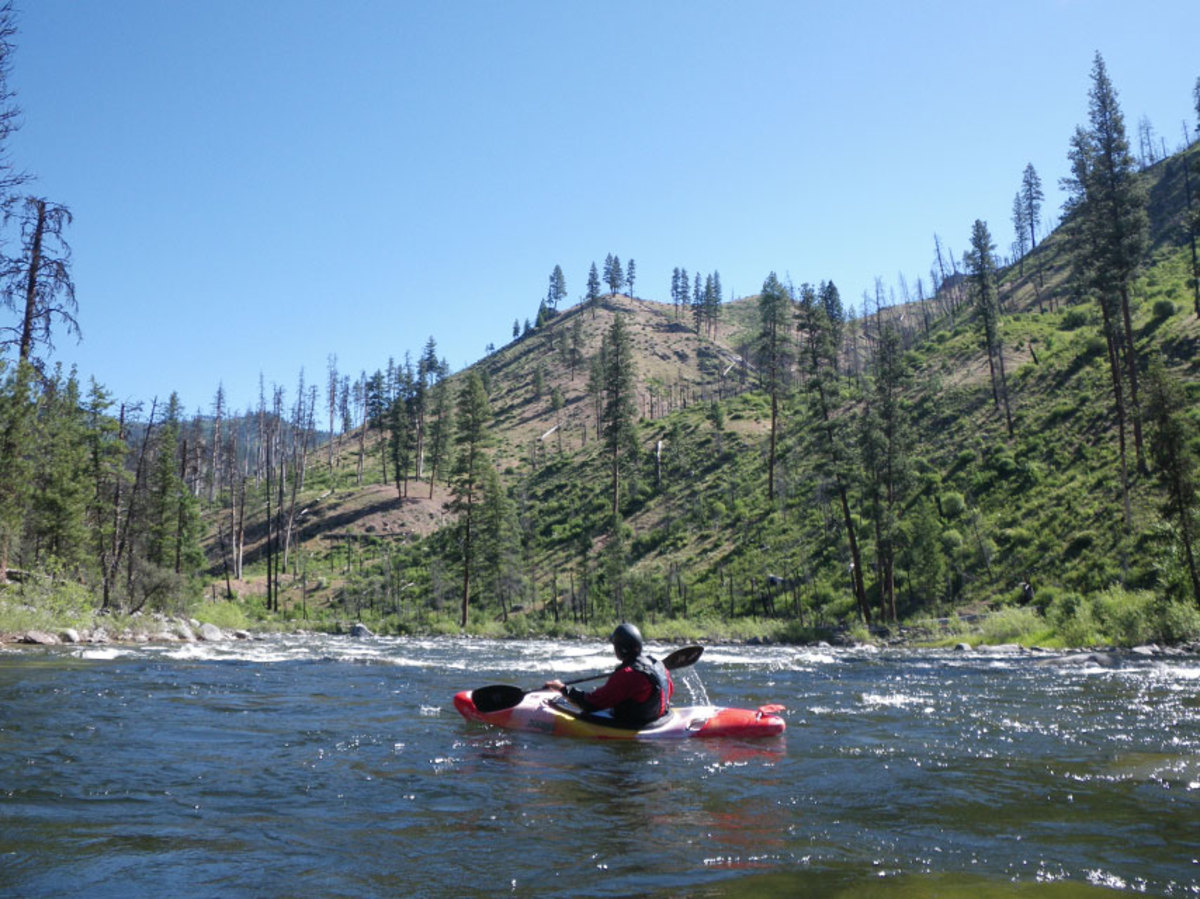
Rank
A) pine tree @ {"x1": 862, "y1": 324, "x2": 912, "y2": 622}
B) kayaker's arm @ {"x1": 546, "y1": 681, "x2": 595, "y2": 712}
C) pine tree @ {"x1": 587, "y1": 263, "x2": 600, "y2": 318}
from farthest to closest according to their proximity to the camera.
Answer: pine tree @ {"x1": 587, "y1": 263, "x2": 600, "y2": 318}
pine tree @ {"x1": 862, "y1": 324, "x2": 912, "y2": 622}
kayaker's arm @ {"x1": 546, "y1": 681, "x2": 595, "y2": 712}

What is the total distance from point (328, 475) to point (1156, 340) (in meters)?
82.1

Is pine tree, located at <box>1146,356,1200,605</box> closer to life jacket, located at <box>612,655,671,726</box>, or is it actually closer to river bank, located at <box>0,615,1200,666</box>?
river bank, located at <box>0,615,1200,666</box>

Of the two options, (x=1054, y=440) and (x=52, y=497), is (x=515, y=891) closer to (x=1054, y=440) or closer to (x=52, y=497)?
(x=52, y=497)

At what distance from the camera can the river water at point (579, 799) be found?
4312mm

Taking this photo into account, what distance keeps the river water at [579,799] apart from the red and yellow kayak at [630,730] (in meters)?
0.20

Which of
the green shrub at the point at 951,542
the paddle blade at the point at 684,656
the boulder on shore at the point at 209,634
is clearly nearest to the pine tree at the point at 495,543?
the boulder on shore at the point at 209,634

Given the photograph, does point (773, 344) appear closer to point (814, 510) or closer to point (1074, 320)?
point (814, 510)

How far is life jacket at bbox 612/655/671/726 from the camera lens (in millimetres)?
9172

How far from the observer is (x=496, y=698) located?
9.98 metres

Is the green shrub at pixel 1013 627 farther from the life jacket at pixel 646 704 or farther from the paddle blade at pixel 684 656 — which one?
the life jacket at pixel 646 704

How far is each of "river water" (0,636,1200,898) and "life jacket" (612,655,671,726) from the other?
0.36m

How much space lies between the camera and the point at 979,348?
207ft

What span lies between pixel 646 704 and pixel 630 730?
0.36m

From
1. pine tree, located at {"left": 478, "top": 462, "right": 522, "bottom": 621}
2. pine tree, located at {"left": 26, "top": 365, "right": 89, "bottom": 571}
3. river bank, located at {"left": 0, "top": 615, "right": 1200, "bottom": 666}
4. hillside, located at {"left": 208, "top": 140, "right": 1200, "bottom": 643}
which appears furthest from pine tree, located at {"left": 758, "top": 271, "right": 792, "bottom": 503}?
pine tree, located at {"left": 26, "top": 365, "right": 89, "bottom": 571}
